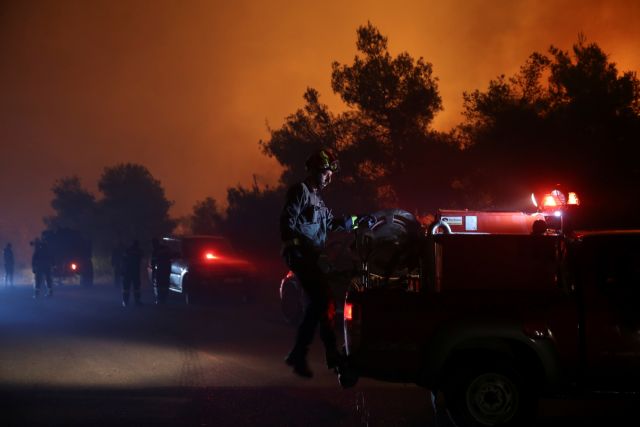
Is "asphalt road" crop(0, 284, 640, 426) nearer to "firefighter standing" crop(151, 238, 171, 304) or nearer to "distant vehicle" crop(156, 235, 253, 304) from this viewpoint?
"distant vehicle" crop(156, 235, 253, 304)

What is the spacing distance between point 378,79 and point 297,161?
15.4 feet

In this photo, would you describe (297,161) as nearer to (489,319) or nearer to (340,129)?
→ (340,129)

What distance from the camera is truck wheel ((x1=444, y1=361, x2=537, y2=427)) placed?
6.16m

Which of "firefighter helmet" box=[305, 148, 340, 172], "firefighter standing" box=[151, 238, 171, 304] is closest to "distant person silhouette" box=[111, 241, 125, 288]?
"firefighter standing" box=[151, 238, 171, 304]

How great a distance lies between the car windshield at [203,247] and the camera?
20.9m

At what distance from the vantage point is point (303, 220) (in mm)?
7109

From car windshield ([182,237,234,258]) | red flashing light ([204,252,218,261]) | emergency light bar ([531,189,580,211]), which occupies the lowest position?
red flashing light ([204,252,218,261])

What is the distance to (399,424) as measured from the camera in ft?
22.1

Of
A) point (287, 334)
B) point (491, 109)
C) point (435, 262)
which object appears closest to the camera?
point (435, 262)

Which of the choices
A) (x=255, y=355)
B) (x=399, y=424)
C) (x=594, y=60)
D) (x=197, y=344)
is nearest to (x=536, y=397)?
(x=399, y=424)

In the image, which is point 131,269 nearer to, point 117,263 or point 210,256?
point 210,256

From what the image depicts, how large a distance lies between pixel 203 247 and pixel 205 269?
3.40ft

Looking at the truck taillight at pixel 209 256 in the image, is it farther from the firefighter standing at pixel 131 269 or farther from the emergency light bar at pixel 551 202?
the emergency light bar at pixel 551 202

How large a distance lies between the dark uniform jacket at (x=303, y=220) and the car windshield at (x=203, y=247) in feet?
45.5
